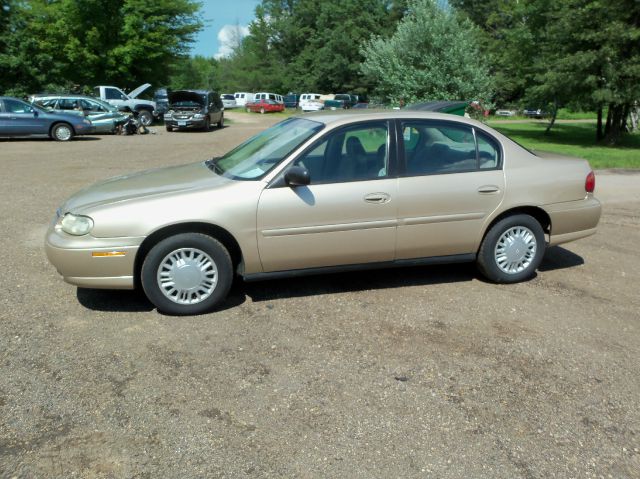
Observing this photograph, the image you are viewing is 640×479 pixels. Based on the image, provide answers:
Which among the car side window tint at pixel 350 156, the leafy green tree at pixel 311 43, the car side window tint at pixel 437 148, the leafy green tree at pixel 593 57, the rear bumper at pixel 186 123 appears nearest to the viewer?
the car side window tint at pixel 350 156

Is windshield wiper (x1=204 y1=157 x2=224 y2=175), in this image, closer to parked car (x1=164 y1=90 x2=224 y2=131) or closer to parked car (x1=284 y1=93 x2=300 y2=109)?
parked car (x1=164 y1=90 x2=224 y2=131)

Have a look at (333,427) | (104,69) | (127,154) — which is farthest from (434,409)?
(104,69)

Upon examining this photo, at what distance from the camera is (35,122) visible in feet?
66.0

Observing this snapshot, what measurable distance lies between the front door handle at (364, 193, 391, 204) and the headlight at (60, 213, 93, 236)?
220 cm

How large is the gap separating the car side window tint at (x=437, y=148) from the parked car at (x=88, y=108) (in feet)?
64.1

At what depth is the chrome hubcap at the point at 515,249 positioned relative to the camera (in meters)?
5.37

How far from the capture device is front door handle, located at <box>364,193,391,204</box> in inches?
190

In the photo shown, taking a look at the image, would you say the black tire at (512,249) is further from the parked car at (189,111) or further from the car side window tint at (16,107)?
the parked car at (189,111)

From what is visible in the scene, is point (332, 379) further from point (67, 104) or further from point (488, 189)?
point (67, 104)

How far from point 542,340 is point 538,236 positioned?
1443 mm

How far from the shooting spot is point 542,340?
14.1ft

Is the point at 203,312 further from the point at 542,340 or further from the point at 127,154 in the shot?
the point at 127,154

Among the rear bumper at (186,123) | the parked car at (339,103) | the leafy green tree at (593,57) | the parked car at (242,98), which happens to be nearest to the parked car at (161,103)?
the rear bumper at (186,123)

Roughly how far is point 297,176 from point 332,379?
1643mm
